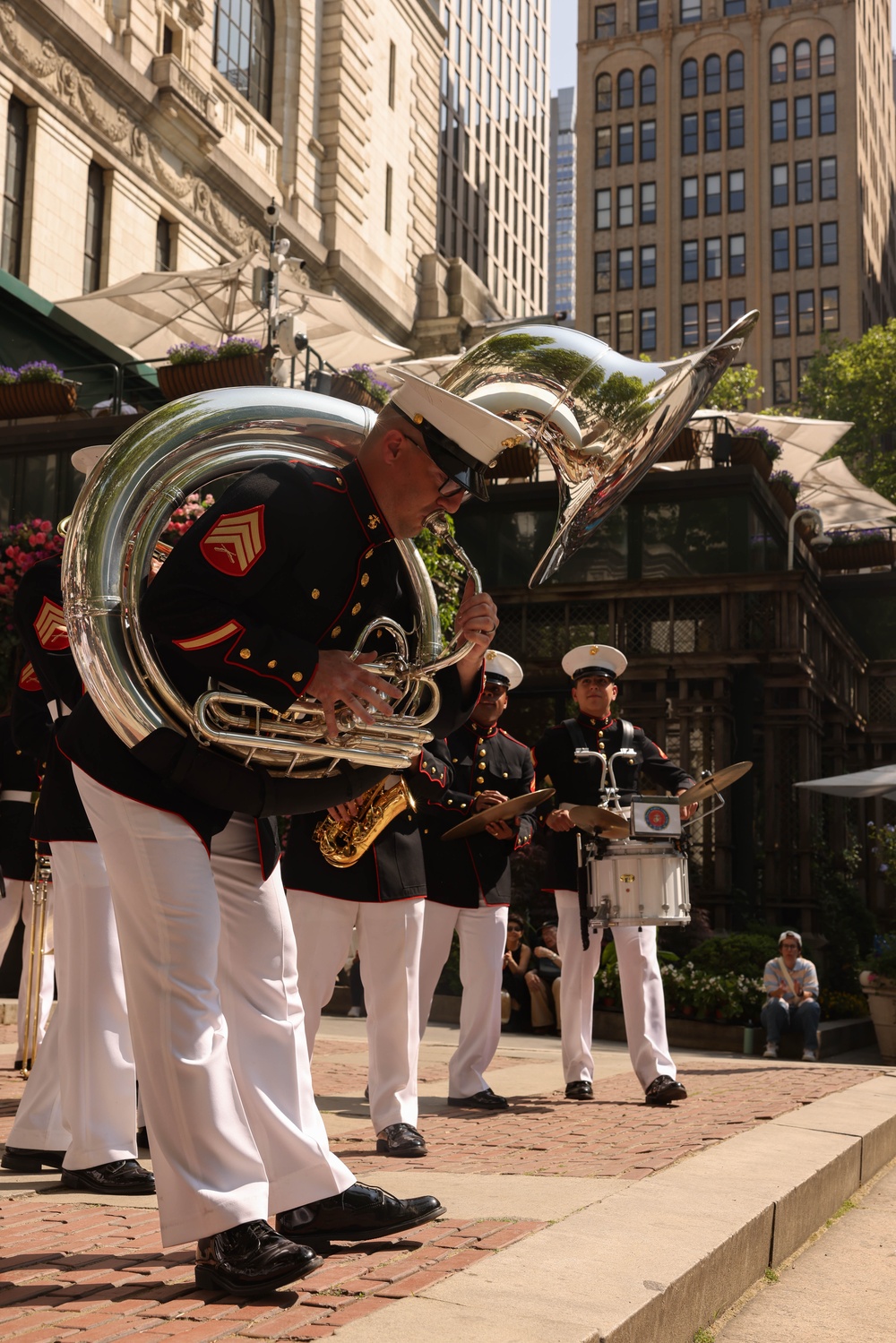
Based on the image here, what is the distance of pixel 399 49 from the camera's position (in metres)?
48.1

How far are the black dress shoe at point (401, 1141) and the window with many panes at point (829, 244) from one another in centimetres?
8880

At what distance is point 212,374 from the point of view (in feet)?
63.0

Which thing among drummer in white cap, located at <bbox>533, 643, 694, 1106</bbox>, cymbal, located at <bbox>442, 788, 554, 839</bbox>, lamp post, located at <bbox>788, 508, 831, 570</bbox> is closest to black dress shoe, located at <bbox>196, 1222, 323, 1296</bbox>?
cymbal, located at <bbox>442, 788, 554, 839</bbox>

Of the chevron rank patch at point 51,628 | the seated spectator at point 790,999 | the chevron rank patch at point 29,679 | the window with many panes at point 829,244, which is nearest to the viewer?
the chevron rank patch at point 51,628

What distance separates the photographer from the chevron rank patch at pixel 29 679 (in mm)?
5523

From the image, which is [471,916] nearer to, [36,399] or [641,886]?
[641,886]

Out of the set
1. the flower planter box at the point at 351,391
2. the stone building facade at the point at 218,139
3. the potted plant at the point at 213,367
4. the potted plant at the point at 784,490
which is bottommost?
the potted plant at the point at 784,490

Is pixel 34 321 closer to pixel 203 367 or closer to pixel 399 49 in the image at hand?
pixel 203 367

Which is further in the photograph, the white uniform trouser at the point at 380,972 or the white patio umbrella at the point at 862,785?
the white patio umbrella at the point at 862,785

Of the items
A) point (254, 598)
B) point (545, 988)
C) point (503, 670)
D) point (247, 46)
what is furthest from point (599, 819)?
point (247, 46)

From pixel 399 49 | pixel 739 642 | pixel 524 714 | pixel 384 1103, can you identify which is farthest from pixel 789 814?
pixel 399 49

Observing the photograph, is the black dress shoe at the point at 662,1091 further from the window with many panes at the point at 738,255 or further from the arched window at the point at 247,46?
the window with many panes at the point at 738,255

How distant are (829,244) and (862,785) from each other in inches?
3090

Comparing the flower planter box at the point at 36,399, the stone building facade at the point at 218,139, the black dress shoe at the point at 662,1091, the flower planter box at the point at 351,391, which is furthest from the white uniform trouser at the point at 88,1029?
the stone building facade at the point at 218,139
